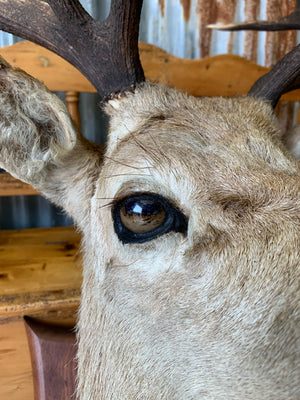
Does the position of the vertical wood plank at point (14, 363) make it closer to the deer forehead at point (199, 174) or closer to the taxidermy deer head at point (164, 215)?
the taxidermy deer head at point (164, 215)

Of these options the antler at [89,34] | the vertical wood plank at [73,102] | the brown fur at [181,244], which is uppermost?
the antler at [89,34]

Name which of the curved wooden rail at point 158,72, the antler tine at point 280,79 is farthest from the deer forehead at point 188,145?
the curved wooden rail at point 158,72

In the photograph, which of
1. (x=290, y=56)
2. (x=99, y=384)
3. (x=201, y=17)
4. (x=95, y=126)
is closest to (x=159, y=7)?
(x=201, y=17)

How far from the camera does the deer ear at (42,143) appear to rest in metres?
1.26

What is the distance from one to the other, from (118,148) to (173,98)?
13.5 inches

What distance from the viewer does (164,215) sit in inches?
42.9

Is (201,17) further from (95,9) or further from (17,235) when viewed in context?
(17,235)

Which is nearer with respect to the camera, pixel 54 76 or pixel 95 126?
pixel 54 76

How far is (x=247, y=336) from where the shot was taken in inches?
32.8

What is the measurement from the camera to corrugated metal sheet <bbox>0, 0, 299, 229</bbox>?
9.94 feet

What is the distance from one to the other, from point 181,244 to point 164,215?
4.5 inches

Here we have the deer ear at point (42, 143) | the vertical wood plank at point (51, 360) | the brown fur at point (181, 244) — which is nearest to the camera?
the brown fur at point (181, 244)

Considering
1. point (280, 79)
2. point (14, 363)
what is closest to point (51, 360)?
point (14, 363)

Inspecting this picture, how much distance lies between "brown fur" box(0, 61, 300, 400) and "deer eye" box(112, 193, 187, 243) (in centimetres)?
3
